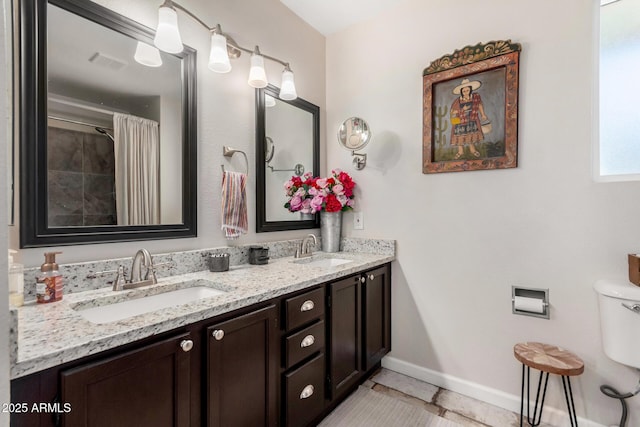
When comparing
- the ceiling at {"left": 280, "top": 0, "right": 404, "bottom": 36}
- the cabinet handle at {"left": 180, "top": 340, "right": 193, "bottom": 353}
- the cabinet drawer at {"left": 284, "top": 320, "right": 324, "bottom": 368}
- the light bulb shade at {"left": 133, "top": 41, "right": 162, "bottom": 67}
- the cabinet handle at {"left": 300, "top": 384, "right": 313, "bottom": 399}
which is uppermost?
the ceiling at {"left": 280, "top": 0, "right": 404, "bottom": 36}

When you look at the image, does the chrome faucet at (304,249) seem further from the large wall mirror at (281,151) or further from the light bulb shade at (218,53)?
the light bulb shade at (218,53)

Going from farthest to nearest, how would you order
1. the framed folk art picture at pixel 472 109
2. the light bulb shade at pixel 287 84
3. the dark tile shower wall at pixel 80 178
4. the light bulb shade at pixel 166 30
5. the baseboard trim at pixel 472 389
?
the light bulb shade at pixel 287 84 < the framed folk art picture at pixel 472 109 < the baseboard trim at pixel 472 389 < the light bulb shade at pixel 166 30 < the dark tile shower wall at pixel 80 178

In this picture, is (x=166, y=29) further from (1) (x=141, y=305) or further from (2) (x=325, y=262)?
(2) (x=325, y=262)

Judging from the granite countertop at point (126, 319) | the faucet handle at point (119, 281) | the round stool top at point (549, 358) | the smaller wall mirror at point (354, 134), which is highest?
the smaller wall mirror at point (354, 134)

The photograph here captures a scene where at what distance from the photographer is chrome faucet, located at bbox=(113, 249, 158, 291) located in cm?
128

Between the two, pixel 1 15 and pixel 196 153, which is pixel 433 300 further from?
pixel 1 15

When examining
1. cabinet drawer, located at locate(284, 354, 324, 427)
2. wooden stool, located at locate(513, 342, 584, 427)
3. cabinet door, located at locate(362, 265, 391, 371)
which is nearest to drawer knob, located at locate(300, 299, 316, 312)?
cabinet drawer, located at locate(284, 354, 324, 427)

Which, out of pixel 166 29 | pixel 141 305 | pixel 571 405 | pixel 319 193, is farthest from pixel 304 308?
pixel 571 405

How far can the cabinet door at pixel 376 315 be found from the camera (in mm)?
1976

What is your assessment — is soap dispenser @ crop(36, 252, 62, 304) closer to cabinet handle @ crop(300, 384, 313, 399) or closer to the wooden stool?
cabinet handle @ crop(300, 384, 313, 399)

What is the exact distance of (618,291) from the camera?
4.63 feet

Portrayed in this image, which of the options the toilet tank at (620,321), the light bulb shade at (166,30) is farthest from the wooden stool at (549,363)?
the light bulb shade at (166,30)

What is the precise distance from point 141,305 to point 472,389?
6.48 feet

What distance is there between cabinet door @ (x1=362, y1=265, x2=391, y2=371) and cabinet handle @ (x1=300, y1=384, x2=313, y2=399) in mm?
546
